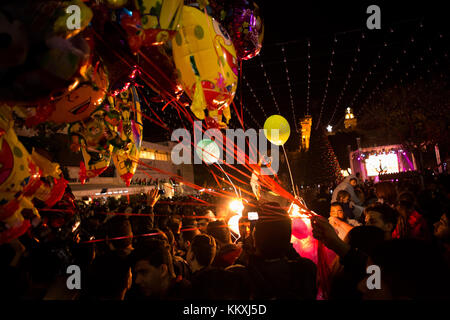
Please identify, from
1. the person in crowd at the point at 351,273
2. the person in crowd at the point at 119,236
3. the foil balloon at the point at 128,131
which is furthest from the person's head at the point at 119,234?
the person in crowd at the point at 351,273

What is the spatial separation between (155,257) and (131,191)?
2087 cm

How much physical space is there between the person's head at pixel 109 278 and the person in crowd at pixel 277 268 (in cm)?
99

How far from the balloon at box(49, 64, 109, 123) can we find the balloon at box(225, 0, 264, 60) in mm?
1415

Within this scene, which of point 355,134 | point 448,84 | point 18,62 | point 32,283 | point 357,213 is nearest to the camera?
point 18,62

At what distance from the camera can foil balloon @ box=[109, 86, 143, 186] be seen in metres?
2.72

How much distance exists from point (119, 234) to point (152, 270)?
139 cm

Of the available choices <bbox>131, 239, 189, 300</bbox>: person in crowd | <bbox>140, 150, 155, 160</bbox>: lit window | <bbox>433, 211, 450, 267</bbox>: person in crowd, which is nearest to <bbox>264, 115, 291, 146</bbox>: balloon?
<bbox>433, 211, 450, 267</bbox>: person in crowd

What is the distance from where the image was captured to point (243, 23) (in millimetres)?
2742

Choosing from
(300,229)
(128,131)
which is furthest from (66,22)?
(300,229)

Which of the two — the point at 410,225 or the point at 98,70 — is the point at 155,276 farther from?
the point at 410,225

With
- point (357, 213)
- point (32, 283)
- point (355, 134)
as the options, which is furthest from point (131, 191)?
point (355, 134)

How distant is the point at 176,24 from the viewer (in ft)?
6.72

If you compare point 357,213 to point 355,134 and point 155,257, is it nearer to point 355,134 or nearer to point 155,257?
point 155,257
